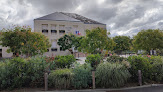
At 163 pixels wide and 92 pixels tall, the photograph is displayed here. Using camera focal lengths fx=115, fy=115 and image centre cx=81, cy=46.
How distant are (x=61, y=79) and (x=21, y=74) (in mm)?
2032

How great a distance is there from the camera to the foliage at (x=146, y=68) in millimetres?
6227

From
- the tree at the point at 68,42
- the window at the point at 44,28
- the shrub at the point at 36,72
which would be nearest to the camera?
the shrub at the point at 36,72

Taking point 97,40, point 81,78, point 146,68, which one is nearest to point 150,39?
point 97,40

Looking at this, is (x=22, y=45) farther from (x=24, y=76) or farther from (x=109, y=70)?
(x=109, y=70)

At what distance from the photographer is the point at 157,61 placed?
6.82 metres

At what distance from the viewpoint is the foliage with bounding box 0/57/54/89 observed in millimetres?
5570

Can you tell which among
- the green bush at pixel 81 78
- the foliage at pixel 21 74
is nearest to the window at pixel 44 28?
the foliage at pixel 21 74

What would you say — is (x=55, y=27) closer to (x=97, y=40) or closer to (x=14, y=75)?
(x=97, y=40)

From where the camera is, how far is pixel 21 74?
5676mm

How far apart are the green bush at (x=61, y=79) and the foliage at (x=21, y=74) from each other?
577mm

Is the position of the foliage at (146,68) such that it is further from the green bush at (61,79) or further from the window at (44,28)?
the window at (44,28)

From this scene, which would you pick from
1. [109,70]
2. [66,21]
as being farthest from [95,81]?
[66,21]

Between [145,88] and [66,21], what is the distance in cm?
2720

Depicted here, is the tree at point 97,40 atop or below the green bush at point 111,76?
atop
